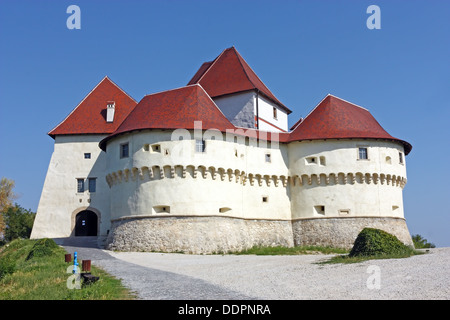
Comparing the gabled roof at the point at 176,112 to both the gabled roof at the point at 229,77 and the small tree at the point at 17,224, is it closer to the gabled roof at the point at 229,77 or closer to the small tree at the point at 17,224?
the gabled roof at the point at 229,77

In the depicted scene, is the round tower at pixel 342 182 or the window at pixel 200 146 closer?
the window at pixel 200 146

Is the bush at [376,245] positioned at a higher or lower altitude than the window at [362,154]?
lower

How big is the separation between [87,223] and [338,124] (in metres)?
22.3

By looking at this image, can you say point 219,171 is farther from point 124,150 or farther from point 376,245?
point 376,245

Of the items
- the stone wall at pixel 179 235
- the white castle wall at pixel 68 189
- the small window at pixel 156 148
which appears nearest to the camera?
the stone wall at pixel 179 235

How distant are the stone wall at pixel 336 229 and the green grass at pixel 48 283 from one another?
17.8 metres

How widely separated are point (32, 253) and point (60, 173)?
16.1 metres

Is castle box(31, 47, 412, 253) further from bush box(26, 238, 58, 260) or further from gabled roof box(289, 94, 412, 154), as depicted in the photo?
bush box(26, 238, 58, 260)

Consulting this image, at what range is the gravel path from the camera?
13242mm

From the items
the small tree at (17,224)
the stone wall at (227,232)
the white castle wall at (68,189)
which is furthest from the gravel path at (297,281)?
the small tree at (17,224)

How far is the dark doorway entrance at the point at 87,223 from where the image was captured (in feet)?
142

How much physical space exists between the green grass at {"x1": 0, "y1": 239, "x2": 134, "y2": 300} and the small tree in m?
27.4

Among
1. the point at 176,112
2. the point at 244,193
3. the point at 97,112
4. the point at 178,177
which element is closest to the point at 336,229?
the point at 244,193
